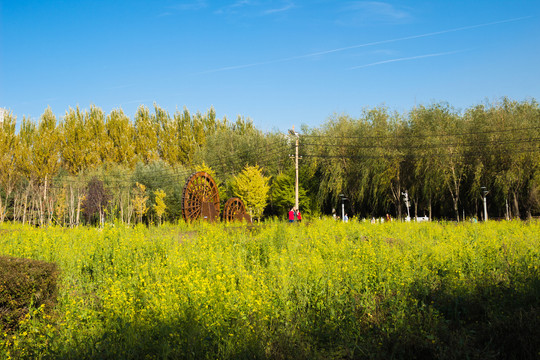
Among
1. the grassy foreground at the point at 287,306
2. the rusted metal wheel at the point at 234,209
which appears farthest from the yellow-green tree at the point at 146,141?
the grassy foreground at the point at 287,306

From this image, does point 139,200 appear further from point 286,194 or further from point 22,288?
point 22,288

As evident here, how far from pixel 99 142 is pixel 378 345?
4582 cm

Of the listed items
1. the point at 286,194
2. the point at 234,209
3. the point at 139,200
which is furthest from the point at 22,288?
the point at 286,194

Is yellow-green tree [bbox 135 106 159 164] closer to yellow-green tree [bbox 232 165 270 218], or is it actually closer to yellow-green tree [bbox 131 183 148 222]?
yellow-green tree [bbox 131 183 148 222]

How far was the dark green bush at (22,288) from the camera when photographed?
614cm

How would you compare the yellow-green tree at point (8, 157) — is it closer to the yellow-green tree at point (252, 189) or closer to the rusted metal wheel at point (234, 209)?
the yellow-green tree at point (252, 189)

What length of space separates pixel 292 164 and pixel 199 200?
2529 centimetres

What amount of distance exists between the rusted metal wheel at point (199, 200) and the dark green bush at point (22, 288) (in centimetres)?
1445

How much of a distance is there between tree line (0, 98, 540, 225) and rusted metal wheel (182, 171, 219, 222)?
32.4ft

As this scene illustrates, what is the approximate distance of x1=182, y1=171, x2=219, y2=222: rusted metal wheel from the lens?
21375mm

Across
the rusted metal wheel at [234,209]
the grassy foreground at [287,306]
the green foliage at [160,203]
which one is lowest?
the grassy foreground at [287,306]

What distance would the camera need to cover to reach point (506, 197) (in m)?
33.0

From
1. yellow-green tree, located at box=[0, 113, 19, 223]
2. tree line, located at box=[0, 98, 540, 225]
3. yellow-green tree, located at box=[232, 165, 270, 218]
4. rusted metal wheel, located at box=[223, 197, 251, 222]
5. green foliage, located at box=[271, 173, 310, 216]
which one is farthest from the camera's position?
green foliage, located at box=[271, 173, 310, 216]

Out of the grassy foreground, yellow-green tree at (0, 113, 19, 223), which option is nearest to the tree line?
yellow-green tree at (0, 113, 19, 223)
